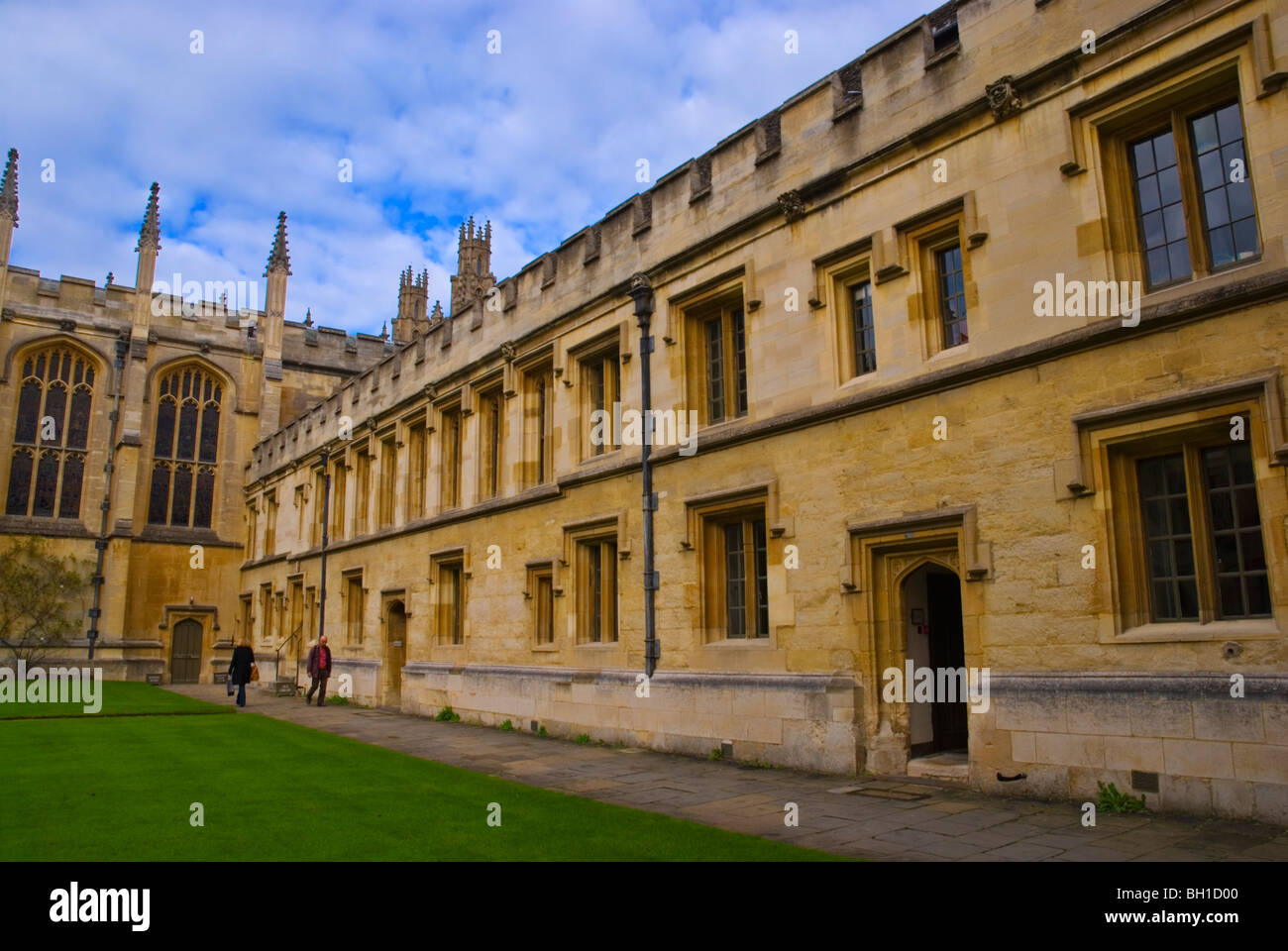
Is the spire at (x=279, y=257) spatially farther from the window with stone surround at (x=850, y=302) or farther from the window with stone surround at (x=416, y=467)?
the window with stone surround at (x=850, y=302)

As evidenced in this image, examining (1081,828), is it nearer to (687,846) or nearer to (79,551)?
(687,846)

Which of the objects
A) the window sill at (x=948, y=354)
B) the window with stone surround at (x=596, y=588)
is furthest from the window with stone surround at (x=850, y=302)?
the window with stone surround at (x=596, y=588)

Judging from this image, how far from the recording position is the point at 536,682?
53.8 feet

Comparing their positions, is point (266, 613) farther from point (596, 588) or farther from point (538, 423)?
point (596, 588)

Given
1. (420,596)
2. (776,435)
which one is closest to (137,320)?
(420,596)

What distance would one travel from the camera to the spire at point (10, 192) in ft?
109

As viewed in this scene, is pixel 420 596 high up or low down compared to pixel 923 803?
up

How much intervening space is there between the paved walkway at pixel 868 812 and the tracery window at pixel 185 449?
26569mm

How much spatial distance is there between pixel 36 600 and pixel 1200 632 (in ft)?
115

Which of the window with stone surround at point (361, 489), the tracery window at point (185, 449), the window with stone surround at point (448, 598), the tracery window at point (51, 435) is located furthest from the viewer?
the tracery window at point (185, 449)

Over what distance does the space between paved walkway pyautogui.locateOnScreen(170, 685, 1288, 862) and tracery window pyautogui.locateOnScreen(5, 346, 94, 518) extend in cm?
2706

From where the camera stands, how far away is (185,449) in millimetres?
36250
